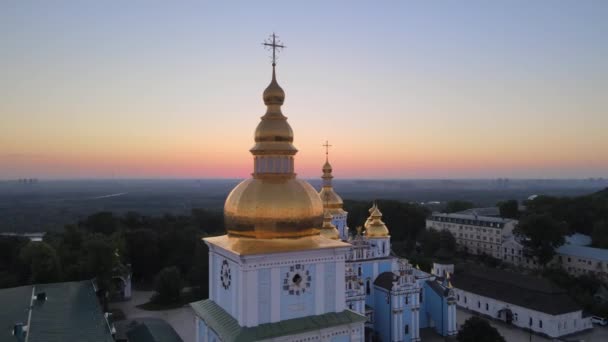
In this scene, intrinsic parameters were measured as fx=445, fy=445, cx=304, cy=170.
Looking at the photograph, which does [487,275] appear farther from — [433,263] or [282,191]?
[282,191]

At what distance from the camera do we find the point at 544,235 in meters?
40.5

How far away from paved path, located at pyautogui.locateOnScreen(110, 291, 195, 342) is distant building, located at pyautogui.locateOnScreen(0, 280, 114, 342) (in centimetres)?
616

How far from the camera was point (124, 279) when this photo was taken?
114ft

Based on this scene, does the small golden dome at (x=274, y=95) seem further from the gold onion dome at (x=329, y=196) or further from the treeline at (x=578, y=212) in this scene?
the treeline at (x=578, y=212)

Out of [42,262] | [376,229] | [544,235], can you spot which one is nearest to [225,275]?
[376,229]

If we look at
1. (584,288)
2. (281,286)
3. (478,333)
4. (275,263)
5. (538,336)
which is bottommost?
(538,336)

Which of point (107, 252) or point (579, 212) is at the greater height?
point (579, 212)

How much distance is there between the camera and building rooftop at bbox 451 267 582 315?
27438 mm

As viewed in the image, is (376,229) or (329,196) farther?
(329,196)

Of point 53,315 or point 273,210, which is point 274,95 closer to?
point 273,210

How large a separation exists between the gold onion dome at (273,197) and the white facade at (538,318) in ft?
75.9

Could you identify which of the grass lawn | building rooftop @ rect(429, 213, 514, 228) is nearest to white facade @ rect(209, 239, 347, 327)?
the grass lawn

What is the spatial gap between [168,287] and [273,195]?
26664 millimetres

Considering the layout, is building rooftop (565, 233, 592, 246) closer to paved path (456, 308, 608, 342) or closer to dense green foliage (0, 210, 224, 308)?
paved path (456, 308, 608, 342)
